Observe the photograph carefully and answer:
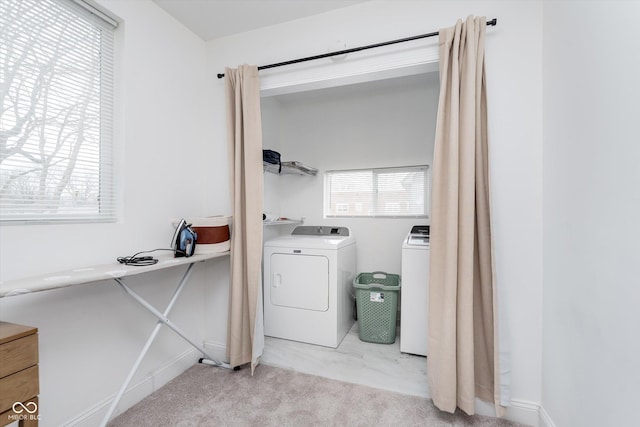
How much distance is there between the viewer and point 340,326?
2.56 metres

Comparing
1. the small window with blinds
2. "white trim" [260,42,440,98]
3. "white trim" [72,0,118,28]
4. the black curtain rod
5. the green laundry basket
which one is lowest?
the green laundry basket

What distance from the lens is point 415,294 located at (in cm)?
227

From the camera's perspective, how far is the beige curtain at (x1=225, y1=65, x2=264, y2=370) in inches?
79.7

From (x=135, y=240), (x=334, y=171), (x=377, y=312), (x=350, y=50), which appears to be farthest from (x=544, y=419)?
(x=334, y=171)

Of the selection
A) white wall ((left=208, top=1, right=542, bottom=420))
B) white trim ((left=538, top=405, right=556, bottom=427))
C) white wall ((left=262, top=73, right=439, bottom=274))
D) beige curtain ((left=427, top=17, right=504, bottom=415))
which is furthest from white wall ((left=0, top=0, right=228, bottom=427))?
white trim ((left=538, top=405, right=556, bottom=427))

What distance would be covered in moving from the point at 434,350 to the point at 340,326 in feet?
3.45

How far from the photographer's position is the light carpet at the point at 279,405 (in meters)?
1.59

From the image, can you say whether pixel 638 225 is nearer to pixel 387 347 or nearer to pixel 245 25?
pixel 387 347

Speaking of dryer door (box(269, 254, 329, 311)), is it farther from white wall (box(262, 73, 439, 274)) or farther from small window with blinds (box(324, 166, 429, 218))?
small window with blinds (box(324, 166, 429, 218))

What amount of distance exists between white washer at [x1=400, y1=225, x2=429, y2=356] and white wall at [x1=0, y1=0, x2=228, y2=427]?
149cm

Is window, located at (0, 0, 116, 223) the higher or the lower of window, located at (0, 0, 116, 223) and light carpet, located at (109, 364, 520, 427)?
the higher

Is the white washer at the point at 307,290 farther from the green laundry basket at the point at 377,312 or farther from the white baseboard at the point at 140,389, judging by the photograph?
the white baseboard at the point at 140,389

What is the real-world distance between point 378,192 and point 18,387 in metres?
2.99

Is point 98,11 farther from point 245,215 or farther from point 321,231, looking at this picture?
point 321,231
